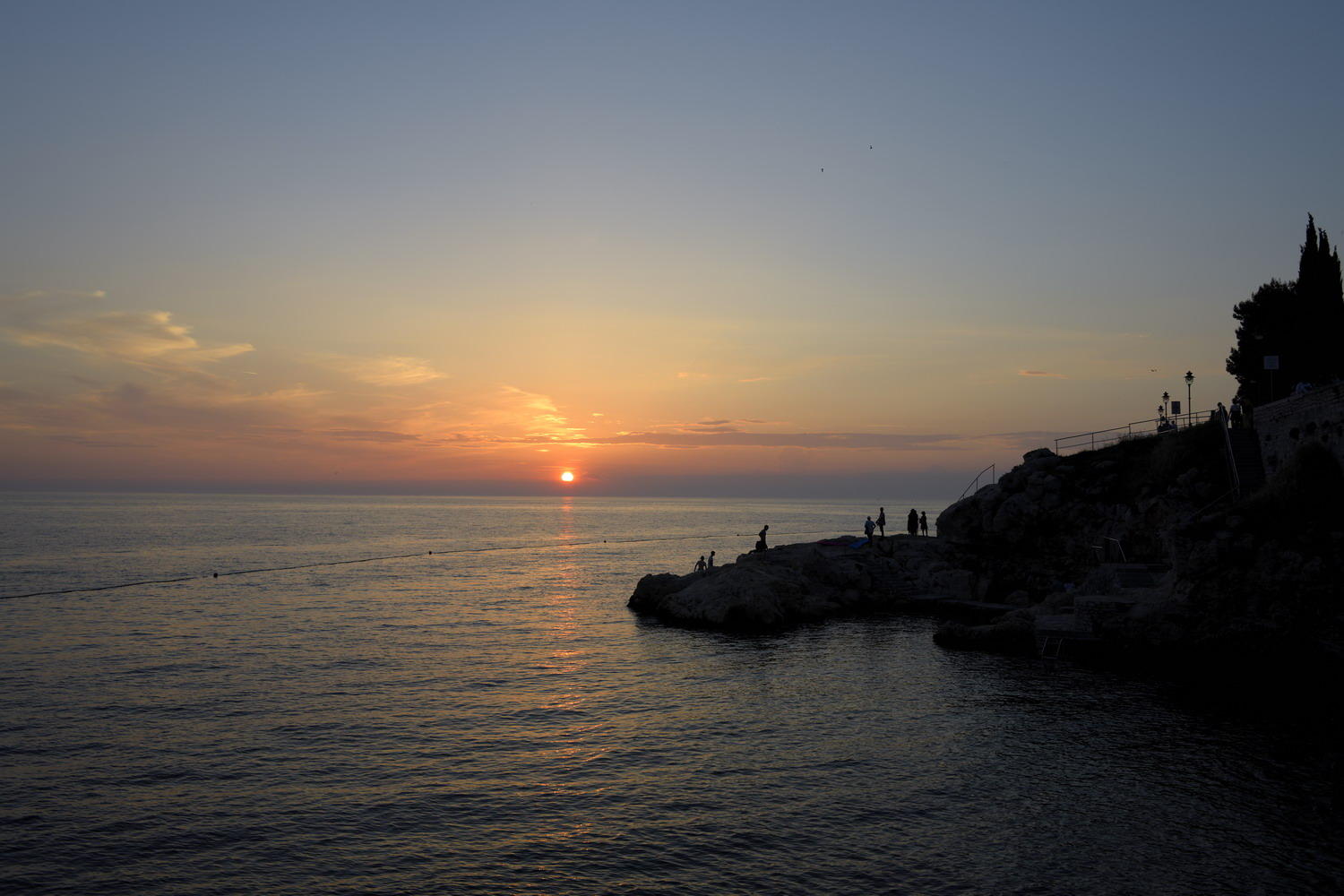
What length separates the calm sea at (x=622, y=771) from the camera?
1991cm

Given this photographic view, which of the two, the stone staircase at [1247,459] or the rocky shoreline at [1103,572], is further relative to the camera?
the stone staircase at [1247,459]

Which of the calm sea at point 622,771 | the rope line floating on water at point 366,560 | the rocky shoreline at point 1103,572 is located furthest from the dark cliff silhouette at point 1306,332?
the rope line floating on water at point 366,560

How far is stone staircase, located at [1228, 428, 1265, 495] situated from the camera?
4956cm

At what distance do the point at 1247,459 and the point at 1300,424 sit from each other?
6.81m

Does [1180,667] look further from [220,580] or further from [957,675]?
[220,580]

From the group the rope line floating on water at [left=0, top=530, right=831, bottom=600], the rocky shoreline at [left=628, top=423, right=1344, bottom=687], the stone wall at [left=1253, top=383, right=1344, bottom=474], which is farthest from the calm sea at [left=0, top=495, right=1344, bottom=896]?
the rope line floating on water at [left=0, top=530, right=831, bottom=600]

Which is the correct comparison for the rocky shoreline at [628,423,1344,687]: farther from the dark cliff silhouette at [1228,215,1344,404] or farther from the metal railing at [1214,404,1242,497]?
Answer: the dark cliff silhouette at [1228,215,1344,404]

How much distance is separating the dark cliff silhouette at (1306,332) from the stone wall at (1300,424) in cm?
Result: 860

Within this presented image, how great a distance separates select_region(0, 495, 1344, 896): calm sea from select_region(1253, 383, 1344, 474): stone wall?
56.5 ft

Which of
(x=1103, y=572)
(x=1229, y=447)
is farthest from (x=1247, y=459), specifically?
(x=1103, y=572)

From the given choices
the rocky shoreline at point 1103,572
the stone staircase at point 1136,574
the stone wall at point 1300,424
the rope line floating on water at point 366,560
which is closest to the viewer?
the rocky shoreline at point 1103,572

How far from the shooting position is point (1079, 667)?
4212 cm

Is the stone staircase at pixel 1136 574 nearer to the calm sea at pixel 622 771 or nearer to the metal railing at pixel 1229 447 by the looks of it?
the metal railing at pixel 1229 447

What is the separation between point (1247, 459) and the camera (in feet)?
168
